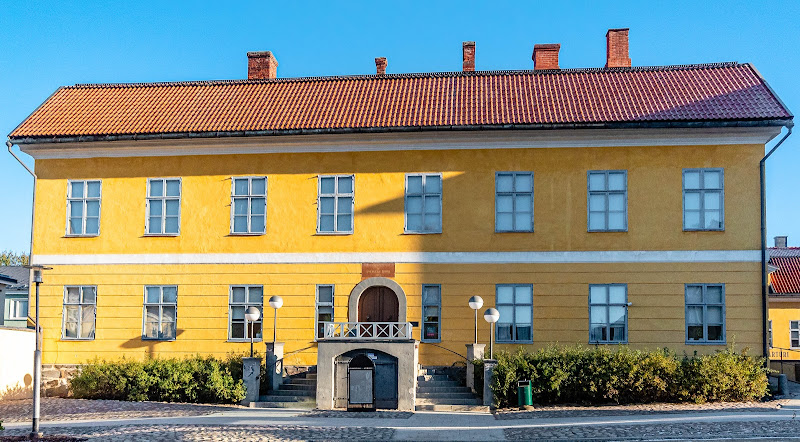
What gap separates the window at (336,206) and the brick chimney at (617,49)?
9.81m

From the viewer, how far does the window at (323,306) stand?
971 inches

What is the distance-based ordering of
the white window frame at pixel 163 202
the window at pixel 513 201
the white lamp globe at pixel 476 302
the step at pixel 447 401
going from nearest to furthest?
1. the step at pixel 447 401
2. the white lamp globe at pixel 476 302
3. the window at pixel 513 201
4. the white window frame at pixel 163 202

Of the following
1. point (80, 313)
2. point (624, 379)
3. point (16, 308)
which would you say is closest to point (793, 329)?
point (624, 379)

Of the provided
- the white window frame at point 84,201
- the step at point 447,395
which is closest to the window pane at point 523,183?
the step at point 447,395

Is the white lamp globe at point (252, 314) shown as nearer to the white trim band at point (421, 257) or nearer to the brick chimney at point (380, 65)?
the white trim band at point (421, 257)

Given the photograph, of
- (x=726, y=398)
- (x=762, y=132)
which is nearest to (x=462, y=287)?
(x=726, y=398)

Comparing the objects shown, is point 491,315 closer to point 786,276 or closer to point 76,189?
point 76,189

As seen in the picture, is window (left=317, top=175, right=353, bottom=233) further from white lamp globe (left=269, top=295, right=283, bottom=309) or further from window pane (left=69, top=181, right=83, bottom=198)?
window pane (left=69, top=181, right=83, bottom=198)

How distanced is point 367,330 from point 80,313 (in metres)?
9.02

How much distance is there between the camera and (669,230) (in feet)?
78.9

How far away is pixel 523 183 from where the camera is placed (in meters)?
24.6

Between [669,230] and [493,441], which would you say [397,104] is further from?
[493,441]

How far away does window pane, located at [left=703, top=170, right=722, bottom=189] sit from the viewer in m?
24.0

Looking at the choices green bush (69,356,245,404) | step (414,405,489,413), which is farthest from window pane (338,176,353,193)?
step (414,405,489,413)
